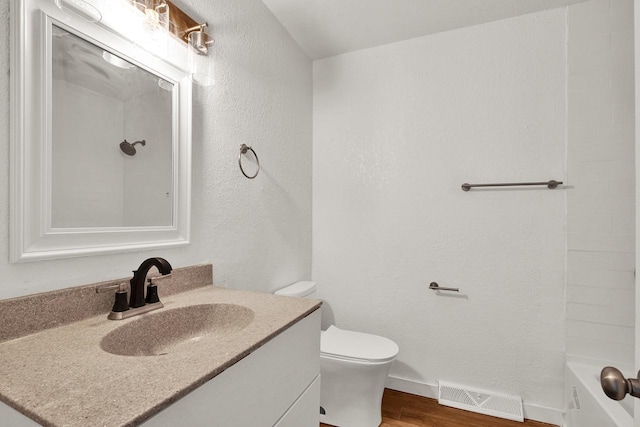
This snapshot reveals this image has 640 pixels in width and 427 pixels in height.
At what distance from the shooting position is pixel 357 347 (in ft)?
5.28

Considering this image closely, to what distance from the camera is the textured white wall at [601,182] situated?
1.52m

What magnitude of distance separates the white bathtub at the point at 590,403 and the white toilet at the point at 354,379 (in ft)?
→ 2.74

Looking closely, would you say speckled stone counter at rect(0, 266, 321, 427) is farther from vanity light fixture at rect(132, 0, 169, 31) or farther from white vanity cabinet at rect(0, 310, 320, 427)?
vanity light fixture at rect(132, 0, 169, 31)

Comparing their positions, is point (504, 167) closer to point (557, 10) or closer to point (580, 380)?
point (557, 10)

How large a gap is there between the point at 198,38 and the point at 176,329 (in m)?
1.06

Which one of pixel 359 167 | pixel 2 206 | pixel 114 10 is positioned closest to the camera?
pixel 2 206

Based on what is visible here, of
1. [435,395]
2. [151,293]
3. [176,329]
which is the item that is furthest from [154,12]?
[435,395]

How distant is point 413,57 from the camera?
196 centimetres

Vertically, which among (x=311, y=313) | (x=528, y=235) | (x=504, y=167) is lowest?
(x=311, y=313)

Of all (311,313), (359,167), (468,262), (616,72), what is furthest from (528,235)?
(311,313)

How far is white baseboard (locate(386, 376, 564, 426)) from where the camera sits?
1.64 m

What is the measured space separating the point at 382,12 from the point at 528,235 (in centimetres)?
152

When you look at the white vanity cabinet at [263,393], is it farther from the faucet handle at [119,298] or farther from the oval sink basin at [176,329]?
the faucet handle at [119,298]

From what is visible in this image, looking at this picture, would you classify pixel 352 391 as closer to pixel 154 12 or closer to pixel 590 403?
pixel 590 403
